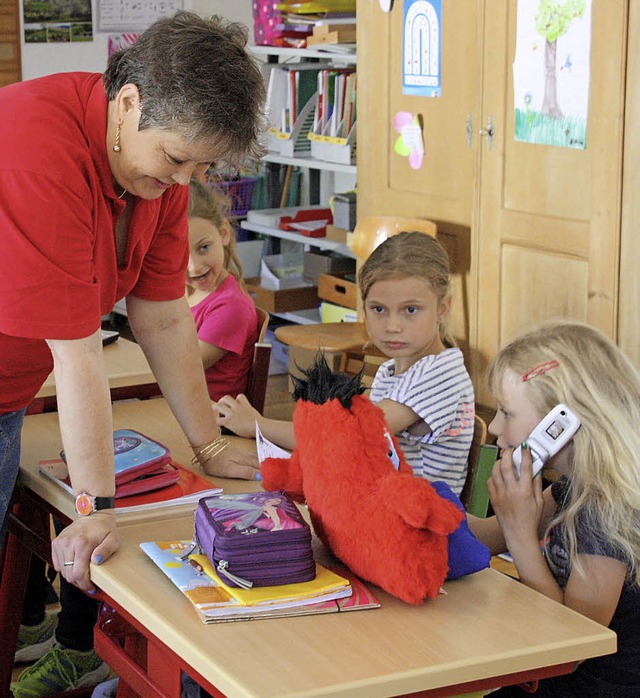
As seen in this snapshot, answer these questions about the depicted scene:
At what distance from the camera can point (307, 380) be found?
5.04 ft

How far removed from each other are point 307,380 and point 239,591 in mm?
308

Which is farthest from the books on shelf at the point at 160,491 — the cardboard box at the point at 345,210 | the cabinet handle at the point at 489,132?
the cardboard box at the point at 345,210

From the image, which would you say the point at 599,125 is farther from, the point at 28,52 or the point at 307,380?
the point at 28,52

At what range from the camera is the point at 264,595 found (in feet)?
4.55

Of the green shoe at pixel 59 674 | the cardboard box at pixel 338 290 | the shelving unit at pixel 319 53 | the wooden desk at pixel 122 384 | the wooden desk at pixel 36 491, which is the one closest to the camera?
the wooden desk at pixel 36 491

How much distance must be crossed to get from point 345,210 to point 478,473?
3.11 metres

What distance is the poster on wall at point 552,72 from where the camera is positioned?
331cm

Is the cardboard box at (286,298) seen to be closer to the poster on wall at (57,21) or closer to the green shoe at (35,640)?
the poster on wall at (57,21)

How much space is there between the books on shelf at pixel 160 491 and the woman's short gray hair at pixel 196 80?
57 centimetres

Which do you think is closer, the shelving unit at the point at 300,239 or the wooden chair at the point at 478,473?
the wooden chair at the point at 478,473

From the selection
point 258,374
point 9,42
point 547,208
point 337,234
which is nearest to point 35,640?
point 258,374

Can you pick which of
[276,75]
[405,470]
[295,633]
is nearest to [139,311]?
[405,470]

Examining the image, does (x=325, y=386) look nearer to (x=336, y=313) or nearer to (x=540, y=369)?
(x=540, y=369)

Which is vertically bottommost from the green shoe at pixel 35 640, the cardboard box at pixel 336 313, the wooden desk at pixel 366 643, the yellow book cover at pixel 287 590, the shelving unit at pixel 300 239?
the green shoe at pixel 35 640
